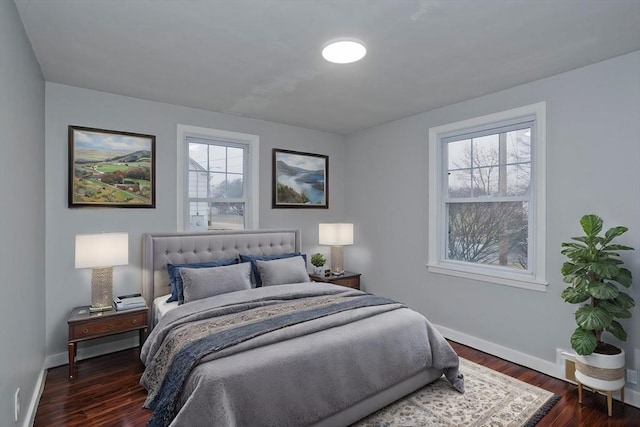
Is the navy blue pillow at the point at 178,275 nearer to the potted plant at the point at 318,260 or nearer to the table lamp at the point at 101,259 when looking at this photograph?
the table lamp at the point at 101,259

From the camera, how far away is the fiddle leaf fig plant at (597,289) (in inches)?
95.0

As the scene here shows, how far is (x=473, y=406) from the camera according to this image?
2.52 metres

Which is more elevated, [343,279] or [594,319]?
[594,319]

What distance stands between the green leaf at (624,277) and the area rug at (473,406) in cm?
100

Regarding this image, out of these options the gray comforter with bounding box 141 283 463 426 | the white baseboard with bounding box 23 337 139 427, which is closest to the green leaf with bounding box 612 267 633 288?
the gray comforter with bounding box 141 283 463 426

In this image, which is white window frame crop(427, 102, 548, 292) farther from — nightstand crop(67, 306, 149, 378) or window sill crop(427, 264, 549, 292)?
nightstand crop(67, 306, 149, 378)

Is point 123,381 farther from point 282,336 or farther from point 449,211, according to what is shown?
point 449,211

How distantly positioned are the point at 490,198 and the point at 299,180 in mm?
2411

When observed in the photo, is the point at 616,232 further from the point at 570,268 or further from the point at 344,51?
the point at 344,51

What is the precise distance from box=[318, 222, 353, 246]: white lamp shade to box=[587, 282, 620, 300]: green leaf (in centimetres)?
266

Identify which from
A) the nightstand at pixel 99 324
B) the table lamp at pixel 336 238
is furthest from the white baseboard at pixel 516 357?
the nightstand at pixel 99 324

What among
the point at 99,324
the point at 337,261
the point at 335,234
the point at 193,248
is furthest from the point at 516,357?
the point at 99,324

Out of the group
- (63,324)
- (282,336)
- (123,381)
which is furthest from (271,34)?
(63,324)

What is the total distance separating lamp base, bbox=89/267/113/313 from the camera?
312 centimetres
